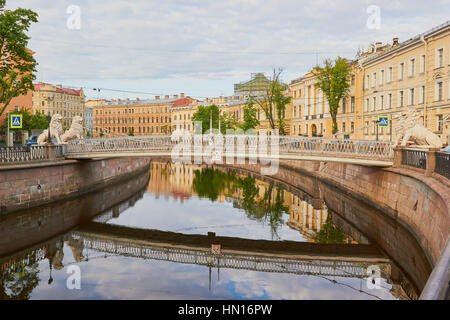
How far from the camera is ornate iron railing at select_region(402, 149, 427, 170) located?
17.6 m

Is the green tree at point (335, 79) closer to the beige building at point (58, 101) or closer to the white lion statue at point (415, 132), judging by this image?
the white lion statue at point (415, 132)

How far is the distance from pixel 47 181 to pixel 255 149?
35.6 ft

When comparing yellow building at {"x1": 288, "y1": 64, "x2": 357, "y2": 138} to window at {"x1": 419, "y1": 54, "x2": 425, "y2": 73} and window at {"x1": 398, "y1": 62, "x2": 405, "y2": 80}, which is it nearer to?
window at {"x1": 398, "y1": 62, "x2": 405, "y2": 80}

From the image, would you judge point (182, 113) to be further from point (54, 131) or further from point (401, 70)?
point (54, 131)

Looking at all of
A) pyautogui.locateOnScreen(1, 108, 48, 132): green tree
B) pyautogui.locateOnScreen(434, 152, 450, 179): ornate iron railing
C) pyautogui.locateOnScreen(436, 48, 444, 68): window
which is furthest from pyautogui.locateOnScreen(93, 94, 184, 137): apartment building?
pyautogui.locateOnScreen(434, 152, 450, 179): ornate iron railing

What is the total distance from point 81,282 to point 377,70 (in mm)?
36201

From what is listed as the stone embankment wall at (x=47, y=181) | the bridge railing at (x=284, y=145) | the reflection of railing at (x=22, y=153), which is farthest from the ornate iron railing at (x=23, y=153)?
the bridge railing at (x=284, y=145)

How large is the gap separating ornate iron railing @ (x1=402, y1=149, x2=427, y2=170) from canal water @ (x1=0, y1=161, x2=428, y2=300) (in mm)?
3664

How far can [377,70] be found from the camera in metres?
42.4

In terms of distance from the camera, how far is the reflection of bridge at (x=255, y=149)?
2223cm

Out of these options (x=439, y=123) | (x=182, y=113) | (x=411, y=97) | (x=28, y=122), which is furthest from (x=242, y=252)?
(x=182, y=113)

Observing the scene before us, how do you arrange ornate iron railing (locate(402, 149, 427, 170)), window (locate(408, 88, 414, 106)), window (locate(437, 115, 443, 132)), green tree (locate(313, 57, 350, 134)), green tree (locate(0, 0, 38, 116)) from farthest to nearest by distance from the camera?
green tree (locate(313, 57, 350, 134))
window (locate(408, 88, 414, 106))
window (locate(437, 115, 443, 132))
green tree (locate(0, 0, 38, 116))
ornate iron railing (locate(402, 149, 427, 170))

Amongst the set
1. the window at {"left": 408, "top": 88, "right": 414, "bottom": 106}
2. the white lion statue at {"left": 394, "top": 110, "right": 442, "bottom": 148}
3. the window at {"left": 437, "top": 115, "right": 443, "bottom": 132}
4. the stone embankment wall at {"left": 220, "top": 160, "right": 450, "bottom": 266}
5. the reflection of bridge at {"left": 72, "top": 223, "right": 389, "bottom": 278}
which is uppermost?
the window at {"left": 408, "top": 88, "right": 414, "bottom": 106}
